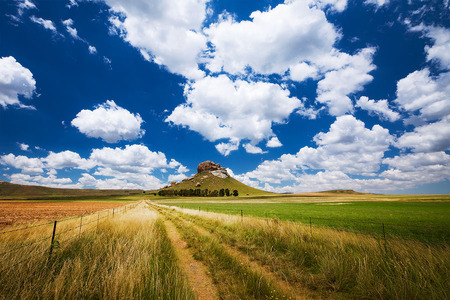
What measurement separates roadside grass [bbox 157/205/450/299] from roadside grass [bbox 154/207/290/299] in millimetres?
1152

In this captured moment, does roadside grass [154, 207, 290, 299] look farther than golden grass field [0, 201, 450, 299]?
Yes

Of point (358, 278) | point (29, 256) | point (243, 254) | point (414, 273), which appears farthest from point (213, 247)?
point (414, 273)

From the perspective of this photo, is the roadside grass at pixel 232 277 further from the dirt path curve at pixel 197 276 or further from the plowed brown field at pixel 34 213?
the plowed brown field at pixel 34 213

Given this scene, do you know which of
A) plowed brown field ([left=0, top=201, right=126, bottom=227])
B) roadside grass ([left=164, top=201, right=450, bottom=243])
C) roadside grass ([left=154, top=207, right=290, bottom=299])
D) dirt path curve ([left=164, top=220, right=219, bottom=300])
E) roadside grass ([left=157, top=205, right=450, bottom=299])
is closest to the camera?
roadside grass ([left=157, top=205, right=450, bottom=299])

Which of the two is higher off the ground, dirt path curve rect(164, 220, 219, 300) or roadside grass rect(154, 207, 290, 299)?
roadside grass rect(154, 207, 290, 299)

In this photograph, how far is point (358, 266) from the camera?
6.03 meters

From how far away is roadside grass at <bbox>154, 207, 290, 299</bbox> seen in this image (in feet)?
16.5

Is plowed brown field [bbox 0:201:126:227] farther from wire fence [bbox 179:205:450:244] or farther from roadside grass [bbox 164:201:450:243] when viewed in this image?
wire fence [bbox 179:205:450:244]

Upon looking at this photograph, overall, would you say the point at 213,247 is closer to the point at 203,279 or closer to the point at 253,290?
the point at 203,279

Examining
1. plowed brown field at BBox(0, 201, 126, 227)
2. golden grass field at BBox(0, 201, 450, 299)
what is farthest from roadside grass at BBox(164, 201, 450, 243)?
plowed brown field at BBox(0, 201, 126, 227)

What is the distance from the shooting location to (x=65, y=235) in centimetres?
773

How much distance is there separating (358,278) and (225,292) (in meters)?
4.05

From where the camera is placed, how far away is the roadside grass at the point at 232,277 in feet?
16.5

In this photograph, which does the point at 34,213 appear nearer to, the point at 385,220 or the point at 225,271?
the point at 225,271
